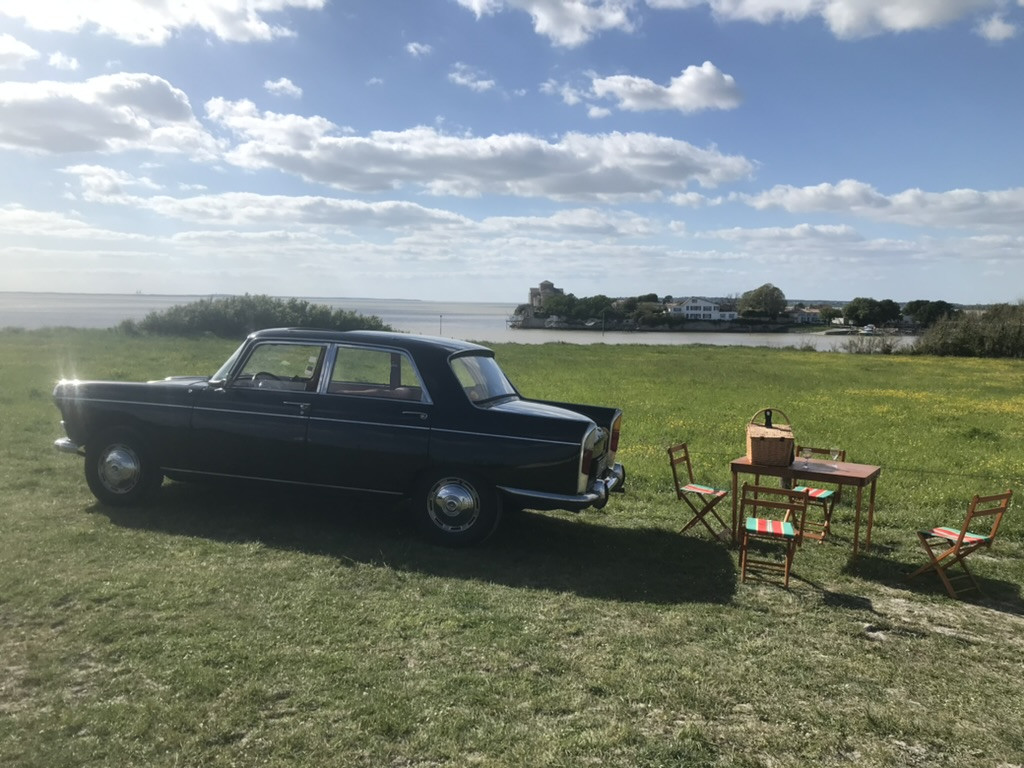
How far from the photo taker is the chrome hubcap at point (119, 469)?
7.19 meters

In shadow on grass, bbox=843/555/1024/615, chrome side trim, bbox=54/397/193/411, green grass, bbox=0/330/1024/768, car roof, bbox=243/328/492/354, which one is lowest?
shadow on grass, bbox=843/555/1024/615

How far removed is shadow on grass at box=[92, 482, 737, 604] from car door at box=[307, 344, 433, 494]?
0.30m

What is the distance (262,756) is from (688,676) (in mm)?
2196

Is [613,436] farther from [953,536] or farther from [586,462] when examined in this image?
[953,536]

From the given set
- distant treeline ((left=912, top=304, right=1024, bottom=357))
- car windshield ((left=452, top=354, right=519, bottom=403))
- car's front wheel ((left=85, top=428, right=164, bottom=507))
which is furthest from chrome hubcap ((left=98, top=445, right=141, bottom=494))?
distant treeline ((left=912, top=304, right=1024, bottom=357))

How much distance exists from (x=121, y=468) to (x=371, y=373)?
103 inches

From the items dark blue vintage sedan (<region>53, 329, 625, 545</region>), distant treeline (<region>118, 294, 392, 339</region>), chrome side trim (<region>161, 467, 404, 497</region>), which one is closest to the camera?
dark blue vintage sedan (<region>53, 329, 625, 545</region>)

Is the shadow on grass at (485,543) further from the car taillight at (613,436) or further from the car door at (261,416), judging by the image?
the car taillight at (613,436)

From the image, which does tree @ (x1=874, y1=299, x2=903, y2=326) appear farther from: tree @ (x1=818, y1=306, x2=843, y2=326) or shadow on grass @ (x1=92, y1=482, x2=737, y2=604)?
shadow on grass @ (x1=92, y1=482, x2=737, y2=604)

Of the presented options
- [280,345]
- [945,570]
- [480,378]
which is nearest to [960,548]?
[945,570]

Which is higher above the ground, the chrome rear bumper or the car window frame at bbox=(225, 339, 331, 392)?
the car window frame at bbox=(225, 339, 331, 392)

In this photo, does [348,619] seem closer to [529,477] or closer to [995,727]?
[529,477]

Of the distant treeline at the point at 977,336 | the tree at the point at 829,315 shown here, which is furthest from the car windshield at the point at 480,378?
the tree at the point at 829,315

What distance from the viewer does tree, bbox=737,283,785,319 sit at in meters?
118
